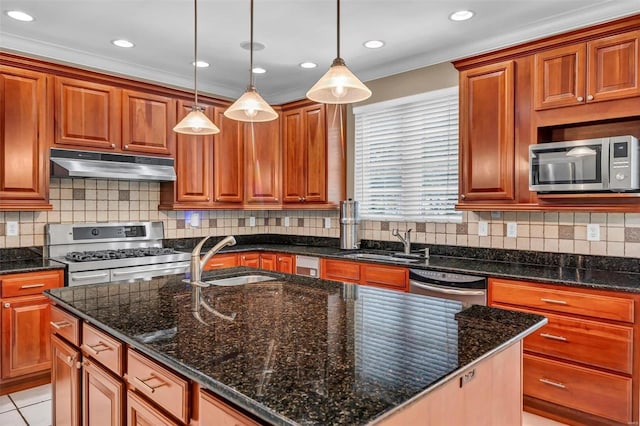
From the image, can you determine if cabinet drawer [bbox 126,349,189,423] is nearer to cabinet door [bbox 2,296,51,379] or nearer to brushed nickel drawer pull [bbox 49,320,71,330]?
brushed nickel drawer pull [bbox 49,320,71,330]

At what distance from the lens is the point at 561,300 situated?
264 centimetres

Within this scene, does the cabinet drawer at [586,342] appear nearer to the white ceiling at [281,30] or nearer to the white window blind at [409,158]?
the white window blind at [409,158]

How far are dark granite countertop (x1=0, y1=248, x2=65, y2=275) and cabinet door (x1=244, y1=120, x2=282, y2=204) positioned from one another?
2.03m

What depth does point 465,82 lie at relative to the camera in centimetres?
339

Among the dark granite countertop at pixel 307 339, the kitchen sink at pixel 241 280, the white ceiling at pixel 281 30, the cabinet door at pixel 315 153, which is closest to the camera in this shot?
the dark granite countertop at pixel 307 339

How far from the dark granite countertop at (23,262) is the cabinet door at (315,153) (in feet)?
7.94

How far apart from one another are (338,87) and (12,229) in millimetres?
3206

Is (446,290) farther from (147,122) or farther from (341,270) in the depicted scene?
(147,122)

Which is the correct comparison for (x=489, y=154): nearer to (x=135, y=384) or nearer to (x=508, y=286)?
(x=508, y=286)

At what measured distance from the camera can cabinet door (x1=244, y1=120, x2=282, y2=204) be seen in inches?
191

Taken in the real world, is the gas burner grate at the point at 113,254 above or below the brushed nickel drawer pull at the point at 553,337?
above

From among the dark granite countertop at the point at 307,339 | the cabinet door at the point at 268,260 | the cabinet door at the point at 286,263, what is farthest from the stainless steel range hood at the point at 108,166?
the dark granite countertop at the point at 307,339

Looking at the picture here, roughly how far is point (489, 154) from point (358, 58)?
1.55 meters

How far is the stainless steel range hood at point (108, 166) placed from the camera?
3.50 metres
